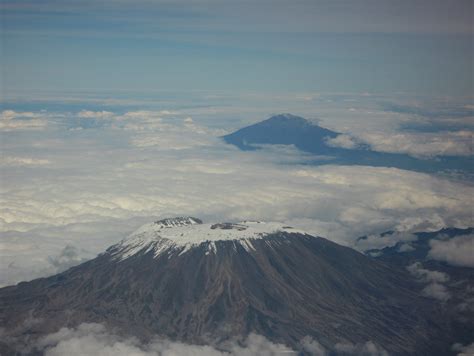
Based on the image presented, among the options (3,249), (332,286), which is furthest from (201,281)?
(3,249)

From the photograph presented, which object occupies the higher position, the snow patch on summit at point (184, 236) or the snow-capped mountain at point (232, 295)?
the snow patch on summit at point (184, 236)

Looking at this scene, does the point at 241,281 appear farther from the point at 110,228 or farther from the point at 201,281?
the point at 110,228

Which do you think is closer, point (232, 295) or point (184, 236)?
point (232, 295)

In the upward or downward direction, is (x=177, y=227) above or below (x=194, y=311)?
above

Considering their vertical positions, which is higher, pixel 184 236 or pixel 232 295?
pixel 184 236

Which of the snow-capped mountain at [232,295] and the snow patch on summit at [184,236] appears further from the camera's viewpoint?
the snow patch on summit at [184,236]
